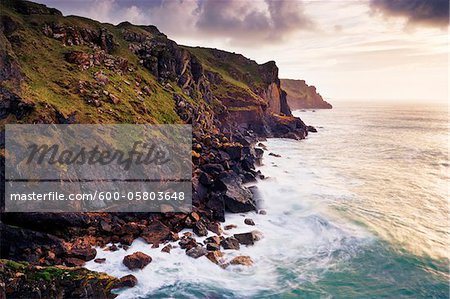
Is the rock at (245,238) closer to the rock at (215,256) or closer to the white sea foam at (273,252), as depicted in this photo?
the white sea foam at (273,252)

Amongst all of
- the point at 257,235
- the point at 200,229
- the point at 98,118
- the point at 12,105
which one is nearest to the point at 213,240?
the point at 200,229

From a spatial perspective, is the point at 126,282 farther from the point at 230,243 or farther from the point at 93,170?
the point at 93,170

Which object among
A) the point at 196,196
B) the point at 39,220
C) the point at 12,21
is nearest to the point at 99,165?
the point at 39,220

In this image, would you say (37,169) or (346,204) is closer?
(37,169)

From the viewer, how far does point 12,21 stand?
4012 centimetres

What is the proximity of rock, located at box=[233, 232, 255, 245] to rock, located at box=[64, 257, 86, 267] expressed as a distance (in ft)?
41.7

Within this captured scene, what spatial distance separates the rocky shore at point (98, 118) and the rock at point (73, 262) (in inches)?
2.6

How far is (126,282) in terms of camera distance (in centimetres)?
2044

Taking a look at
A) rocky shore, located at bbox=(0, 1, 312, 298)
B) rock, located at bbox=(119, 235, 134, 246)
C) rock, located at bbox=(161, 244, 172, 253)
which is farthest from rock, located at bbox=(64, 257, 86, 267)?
rock, located at bbox=(161, 244, 172, 253)

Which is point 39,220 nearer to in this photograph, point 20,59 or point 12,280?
point 12,280

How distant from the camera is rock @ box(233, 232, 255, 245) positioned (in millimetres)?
27062

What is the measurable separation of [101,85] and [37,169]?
60.4 ft

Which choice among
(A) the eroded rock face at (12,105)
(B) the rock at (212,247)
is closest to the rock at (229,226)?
(B) the rock at (212,247)

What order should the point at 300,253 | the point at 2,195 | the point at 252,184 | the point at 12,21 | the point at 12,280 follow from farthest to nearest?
1. the point at 252,184
2. the point at 12,21
3. the point at 300,253
4. the point at 2,195
5. the point at 12,280
